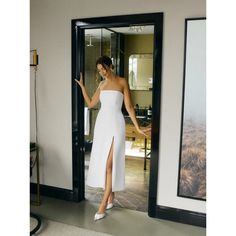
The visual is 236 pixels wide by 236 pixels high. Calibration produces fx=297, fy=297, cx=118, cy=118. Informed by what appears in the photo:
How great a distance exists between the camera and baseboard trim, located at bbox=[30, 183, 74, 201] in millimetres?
3439

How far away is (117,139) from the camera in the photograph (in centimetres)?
310

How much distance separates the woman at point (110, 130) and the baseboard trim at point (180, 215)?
0.49 meters

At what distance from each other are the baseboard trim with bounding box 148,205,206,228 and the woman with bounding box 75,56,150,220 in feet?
1.61

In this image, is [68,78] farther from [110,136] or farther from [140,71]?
[140,71]

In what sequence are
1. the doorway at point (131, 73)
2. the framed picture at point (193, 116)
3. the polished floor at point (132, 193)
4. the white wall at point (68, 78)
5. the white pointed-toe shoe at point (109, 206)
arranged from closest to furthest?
the framed picture at point (193, 116) < the white wall at point (68, 78) < the white pointed-toe shoe at point (109, 206) < the polished floor at point (132, 193) < the doorway at point (131, 73)

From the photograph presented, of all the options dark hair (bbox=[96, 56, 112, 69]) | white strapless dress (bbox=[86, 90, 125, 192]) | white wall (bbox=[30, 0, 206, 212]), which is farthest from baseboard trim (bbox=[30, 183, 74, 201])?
dark hair (bbox=[96, 56, 112, 69])

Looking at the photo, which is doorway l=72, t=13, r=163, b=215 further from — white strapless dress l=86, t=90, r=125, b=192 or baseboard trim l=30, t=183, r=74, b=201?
white strapless dress l=86, t=90, r=125, b=192

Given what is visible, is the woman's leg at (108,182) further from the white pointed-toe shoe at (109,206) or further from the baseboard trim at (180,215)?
the baseboard trim at (180,215)

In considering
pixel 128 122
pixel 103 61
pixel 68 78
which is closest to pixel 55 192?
pixel 68 78

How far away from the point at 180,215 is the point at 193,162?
55cm

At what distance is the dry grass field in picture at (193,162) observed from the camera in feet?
9.02

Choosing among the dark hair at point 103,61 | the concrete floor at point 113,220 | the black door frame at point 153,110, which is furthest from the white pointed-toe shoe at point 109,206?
the dark hair at point 103,61
